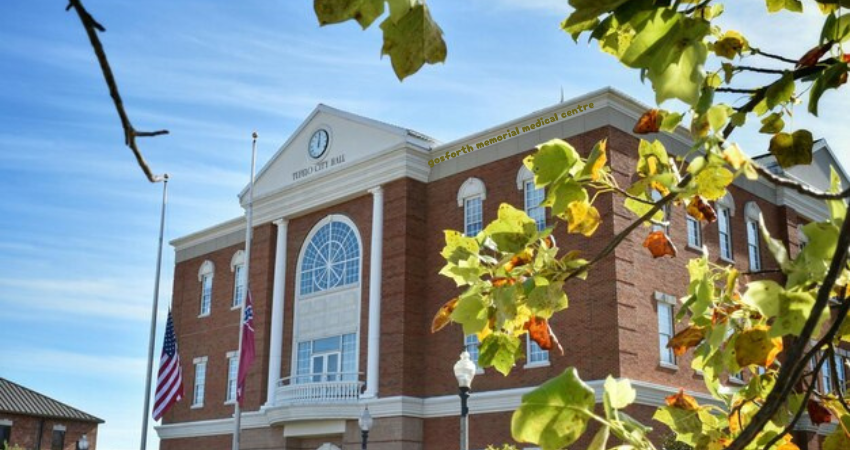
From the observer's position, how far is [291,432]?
31.8 m

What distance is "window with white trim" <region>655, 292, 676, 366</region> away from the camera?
2714 centimetres

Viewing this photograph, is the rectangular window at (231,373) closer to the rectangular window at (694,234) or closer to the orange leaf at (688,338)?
the rectangular window at (694,234)

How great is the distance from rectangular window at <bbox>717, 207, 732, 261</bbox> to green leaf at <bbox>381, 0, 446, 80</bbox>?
30255 millimetres

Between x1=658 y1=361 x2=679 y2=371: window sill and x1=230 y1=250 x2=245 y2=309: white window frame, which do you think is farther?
x1=230 y1=250 x2=245 y2=309: white window frame

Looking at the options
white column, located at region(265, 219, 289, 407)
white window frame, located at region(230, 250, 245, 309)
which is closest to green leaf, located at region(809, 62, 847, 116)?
white column, located at region(265, 219, 289, 407)

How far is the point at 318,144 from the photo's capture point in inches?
1352

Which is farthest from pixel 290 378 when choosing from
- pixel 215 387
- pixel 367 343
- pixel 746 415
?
pixel 746 415

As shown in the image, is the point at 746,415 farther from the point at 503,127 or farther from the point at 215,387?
the point at 215,387

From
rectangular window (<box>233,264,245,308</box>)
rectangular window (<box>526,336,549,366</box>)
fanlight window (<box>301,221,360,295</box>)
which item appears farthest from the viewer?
rectangular window (<box>233,264,245,308</box>)

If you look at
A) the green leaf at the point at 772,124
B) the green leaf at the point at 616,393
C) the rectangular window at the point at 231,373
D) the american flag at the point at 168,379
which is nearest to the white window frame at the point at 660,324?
the american flag at the point at 168,379

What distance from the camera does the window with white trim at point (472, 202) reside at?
29703 mm

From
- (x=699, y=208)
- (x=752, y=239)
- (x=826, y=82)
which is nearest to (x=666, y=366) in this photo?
(x=752, y=239)

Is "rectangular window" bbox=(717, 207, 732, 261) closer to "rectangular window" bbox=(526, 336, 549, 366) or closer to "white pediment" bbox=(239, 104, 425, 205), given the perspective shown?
"rectangular window" bbox=(526, 336, 549, 366)

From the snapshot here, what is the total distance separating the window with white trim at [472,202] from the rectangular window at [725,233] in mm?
7734
